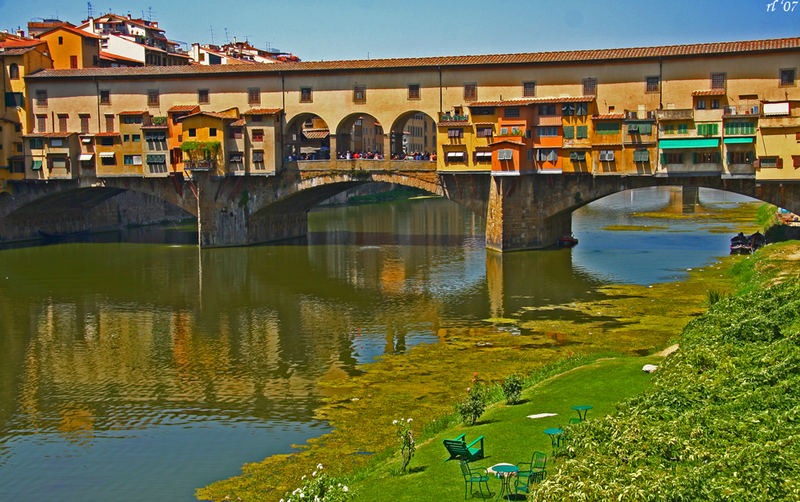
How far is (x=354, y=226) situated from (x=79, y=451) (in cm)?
6530

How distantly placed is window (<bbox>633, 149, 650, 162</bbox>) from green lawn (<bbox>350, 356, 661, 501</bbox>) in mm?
34495

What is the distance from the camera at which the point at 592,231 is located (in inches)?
3290

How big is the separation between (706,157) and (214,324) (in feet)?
114

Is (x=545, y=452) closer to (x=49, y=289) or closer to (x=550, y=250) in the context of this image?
(x=49, y=289)

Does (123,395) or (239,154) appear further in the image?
(239,154)

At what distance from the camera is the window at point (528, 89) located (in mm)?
65812

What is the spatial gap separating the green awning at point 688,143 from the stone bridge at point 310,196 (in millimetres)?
2994

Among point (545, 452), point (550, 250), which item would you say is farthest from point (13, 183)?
point (545, 452)

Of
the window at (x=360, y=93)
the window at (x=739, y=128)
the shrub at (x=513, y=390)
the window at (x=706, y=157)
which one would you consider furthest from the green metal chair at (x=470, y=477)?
the window at (x=360, y=93)

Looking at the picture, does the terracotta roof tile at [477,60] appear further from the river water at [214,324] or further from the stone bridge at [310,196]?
the river water at [214,324]

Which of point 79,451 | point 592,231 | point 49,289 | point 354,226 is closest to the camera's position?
point 79,451

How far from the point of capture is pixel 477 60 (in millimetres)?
66500

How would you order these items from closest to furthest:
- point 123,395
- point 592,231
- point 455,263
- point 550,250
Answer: point 123,395 → point 455,263 → point 550,250 → point 592,231

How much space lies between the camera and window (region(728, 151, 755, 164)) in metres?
59.2
